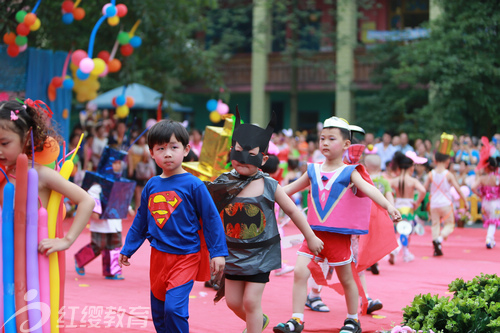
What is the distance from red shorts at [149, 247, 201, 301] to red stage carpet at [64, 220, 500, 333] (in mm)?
1150

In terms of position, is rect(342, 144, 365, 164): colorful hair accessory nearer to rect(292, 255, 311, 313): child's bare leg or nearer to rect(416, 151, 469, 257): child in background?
rect(292, 255, 311, 313): child's bare leg

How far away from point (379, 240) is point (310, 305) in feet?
2.96

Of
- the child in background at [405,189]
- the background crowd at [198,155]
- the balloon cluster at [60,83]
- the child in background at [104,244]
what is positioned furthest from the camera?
the background crowd at [198,155]

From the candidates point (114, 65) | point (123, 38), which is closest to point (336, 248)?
point (114, 65)

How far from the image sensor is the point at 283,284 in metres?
7.20

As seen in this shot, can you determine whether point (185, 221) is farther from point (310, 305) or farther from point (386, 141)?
point (386, 141)

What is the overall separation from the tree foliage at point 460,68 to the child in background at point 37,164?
16.2m

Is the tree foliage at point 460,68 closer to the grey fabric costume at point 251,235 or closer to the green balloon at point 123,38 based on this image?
the green balloon at point 123,38

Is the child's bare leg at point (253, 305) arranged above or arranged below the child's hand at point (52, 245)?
below

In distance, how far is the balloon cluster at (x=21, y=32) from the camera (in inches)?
402

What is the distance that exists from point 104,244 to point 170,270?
3571 millimetres

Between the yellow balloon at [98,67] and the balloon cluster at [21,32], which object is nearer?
the balloon cluster at [21,32]

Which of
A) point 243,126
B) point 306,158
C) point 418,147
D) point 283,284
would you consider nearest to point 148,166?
point 306,158

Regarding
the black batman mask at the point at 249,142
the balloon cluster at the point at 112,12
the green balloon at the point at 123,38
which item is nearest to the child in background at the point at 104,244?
the black batman mask at the point at 249,142
